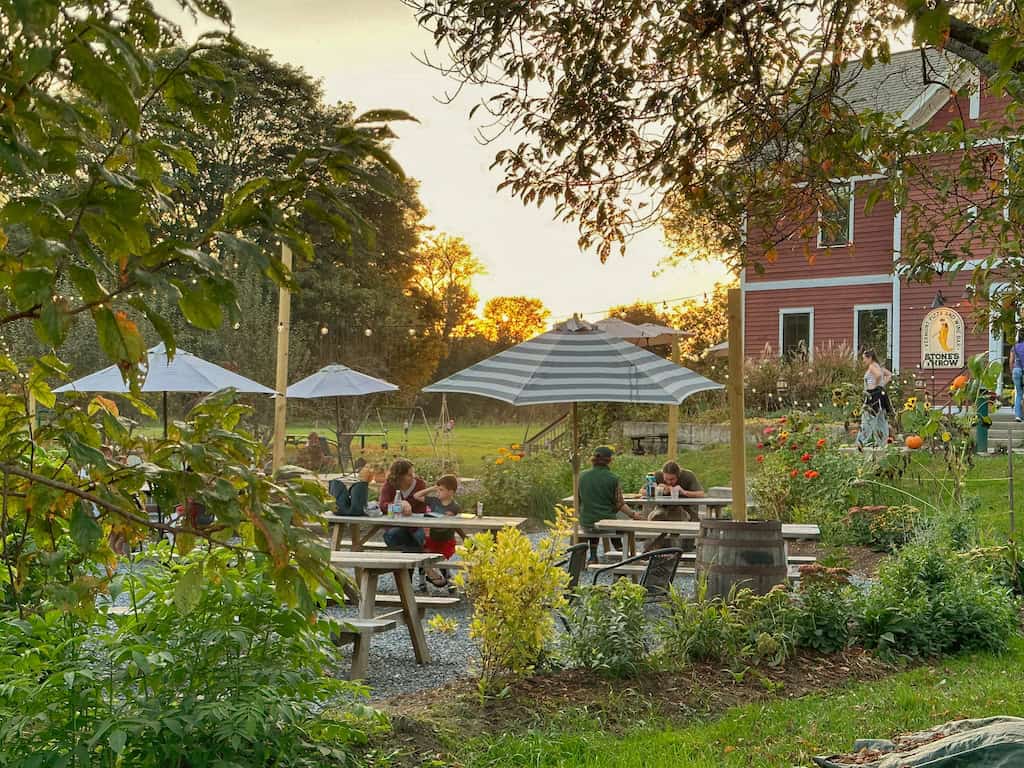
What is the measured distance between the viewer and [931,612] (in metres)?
7.17

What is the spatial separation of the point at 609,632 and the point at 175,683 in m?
3.07

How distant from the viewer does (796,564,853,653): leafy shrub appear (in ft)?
22.4

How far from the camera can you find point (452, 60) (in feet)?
16.2

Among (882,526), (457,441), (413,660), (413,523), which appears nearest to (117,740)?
(413,660)

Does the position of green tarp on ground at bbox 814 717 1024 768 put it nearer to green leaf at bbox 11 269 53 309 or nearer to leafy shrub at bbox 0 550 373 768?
leafy shrub at bbox 0 550 373 768

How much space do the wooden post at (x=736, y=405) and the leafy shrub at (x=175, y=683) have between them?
157 inches

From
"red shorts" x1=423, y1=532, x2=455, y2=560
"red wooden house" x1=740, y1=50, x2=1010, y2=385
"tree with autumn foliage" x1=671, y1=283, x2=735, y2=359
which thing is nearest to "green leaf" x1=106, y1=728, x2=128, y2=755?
"red shorts" x1=423, y1=532, x2=455, y2=560

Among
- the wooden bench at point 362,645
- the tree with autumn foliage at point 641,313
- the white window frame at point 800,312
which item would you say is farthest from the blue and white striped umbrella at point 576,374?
the tree with autumn foliage at point 641,313

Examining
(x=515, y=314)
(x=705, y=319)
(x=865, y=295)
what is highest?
(x=515, y=314)

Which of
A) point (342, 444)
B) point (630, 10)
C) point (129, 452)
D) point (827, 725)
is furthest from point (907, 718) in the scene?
point (342, 444)

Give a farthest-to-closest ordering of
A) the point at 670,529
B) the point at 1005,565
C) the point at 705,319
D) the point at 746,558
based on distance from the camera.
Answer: the point at 705,319 < the point at 670,529 < the point at 1005,565 < the point at 746,558

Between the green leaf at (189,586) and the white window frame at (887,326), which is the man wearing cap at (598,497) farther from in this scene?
the white window frame at (887,326)

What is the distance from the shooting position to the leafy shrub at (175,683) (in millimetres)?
3209

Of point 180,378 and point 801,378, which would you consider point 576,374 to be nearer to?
point 180,378
